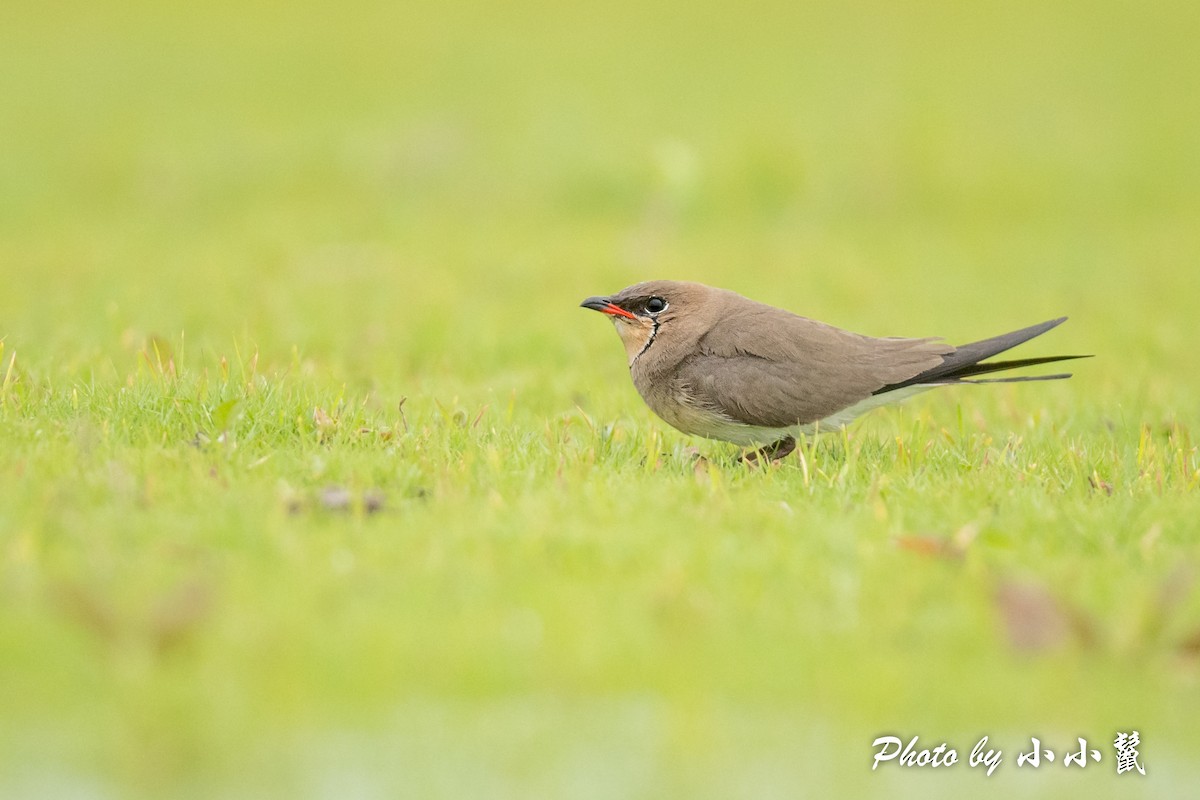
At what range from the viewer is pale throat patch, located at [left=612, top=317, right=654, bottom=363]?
6.96 meters

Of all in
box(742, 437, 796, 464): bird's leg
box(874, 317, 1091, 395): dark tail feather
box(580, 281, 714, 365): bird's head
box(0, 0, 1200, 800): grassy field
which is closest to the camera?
box(0, 0, 1200, 800): grassy field

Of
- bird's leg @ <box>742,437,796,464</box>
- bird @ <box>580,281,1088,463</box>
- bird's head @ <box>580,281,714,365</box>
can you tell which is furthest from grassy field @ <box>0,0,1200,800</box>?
bird's head @ <box>580,281,714,365</box>

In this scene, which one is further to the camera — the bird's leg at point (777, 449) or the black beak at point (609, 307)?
the black beak at point (609, 307)

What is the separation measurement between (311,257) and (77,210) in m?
4.92

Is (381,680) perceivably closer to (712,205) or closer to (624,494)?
(624,494)

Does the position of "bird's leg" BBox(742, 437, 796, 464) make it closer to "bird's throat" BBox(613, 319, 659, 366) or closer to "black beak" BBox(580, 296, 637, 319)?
"bird's throat" BBox(613, 319, 659, 366)

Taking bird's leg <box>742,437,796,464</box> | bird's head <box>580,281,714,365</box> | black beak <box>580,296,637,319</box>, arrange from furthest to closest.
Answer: black beak <box>580,296,637,319</box> < bird's head <box>580,281,714,365</box> < bird's leg <box>742,437,796,464</box>

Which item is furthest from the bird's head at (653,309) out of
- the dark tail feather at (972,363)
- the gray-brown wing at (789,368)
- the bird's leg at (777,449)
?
the dark tail feather at (972,363)

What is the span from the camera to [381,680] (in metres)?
3.76

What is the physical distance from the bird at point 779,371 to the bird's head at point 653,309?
0.03 m

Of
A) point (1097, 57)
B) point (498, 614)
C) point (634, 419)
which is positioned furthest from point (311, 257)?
point (1097, 57)

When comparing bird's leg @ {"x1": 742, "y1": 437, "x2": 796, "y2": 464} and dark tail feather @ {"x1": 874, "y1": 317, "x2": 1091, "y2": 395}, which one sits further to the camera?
bird's leg @ {"x1": 742, "y1": 437, "x2": 796, "y2": 464}

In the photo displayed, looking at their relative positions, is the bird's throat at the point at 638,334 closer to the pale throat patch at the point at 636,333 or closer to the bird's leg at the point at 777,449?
the pale throat patch at the point at 636,333

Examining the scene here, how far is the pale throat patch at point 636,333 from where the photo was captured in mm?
6965
